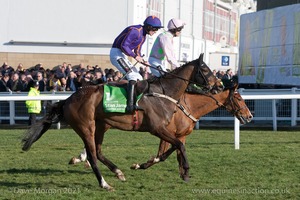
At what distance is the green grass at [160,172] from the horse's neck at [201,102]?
82cm

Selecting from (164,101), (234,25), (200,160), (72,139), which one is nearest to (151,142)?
(72,139)

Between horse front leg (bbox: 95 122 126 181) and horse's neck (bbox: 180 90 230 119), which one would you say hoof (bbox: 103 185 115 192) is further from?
horse's neck (bbox: 180 90 230 119)

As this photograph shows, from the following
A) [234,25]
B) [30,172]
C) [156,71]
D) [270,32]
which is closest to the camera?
[30,172]

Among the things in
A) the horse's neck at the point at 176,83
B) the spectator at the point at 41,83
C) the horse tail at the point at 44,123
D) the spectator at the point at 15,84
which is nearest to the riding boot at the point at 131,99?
the horse's neck at the point at 176,83

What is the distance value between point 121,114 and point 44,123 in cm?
112

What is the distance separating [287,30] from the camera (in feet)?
67.6

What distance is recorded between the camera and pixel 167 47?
998cm

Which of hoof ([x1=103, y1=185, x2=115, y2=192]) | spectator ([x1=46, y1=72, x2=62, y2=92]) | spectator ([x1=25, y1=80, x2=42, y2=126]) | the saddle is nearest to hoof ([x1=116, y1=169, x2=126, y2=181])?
hoof ([x1=103, y1=185, x2=115, y2=192])

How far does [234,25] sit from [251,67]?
22025 millimetres

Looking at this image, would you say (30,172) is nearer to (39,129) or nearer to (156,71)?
(39,129)

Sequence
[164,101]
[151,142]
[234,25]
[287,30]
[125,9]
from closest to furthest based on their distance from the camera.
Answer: [164,101] → [151,142] → [287,30] → [125,9] → [234,25]

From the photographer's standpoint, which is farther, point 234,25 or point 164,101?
point 234,25

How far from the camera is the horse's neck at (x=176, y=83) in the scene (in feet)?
29.5

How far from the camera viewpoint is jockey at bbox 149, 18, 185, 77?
32.7 ft
